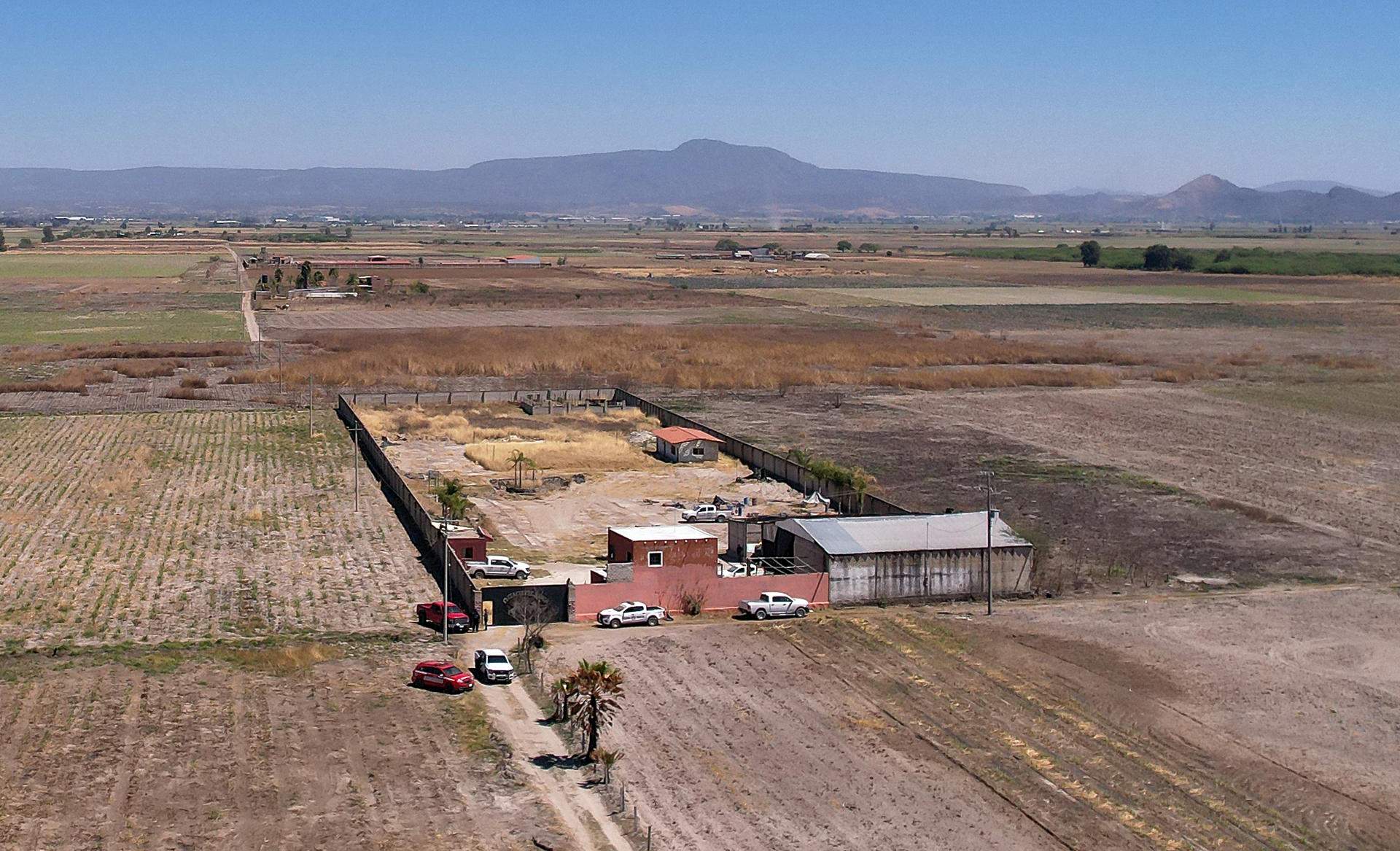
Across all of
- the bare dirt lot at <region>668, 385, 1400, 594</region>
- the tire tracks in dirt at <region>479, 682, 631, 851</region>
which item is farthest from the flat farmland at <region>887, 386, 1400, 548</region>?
the tire tracks in dirt at <region>479, 682, 631, 851</region>

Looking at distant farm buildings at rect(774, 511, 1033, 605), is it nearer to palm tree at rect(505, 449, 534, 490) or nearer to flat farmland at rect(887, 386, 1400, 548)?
flat farmland at rect(887, 386, 1400, 548)

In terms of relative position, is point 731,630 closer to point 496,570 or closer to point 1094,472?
point 496,570

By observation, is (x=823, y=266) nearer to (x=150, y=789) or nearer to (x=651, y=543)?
(x=651, y=543)

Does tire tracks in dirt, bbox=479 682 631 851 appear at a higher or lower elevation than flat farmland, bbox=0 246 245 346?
higher

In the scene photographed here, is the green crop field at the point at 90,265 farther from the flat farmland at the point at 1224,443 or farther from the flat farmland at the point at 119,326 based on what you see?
the flat farmland at the point at 1224,443

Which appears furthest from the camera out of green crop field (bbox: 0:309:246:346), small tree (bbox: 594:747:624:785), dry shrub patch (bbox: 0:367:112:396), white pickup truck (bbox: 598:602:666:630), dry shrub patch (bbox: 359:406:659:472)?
green crop field (bbox: 0:309:246:346)

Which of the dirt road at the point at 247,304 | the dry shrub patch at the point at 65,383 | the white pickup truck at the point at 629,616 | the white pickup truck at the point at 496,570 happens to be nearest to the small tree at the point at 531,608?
the white pickup truck at the point at 629,616
